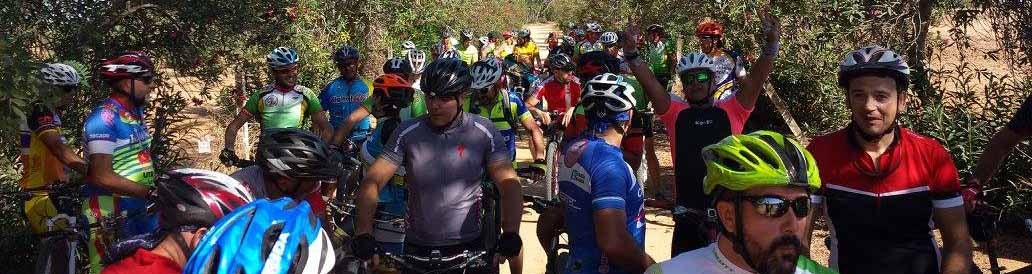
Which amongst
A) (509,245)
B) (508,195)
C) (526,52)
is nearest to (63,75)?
(508,195)

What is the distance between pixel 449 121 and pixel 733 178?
2432 millimetres

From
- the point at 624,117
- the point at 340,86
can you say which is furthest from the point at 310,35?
the point at 624,117

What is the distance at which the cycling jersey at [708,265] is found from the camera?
7.47 feet

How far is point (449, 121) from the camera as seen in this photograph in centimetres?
455

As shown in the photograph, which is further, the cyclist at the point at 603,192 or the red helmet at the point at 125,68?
the red helmet at the point at 125,68

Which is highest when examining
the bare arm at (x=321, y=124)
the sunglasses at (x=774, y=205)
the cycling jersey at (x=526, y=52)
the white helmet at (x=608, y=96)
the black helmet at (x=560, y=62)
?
the cycling jersey at (x=526, y=52)

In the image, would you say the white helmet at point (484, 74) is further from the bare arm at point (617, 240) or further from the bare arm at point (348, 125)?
the bare arm at point (617, 240)

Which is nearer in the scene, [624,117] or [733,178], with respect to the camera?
[733,178]

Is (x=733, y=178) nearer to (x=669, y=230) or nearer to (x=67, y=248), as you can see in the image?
(x=67, y=248)

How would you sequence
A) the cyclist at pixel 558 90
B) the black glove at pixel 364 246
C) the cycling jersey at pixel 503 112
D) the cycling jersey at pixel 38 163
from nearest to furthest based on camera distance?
the black glove at pixel 364 246 → the cycling jersey at pixel 38 163 → the cycling jersey at pixel 503 112 → the cyclist at pixel 558 90

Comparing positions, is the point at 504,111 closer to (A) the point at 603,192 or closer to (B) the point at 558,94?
(B) the point at 558,94

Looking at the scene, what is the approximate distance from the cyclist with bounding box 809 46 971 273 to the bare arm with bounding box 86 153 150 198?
3.54 meters

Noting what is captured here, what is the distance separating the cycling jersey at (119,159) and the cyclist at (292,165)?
4.92 feet

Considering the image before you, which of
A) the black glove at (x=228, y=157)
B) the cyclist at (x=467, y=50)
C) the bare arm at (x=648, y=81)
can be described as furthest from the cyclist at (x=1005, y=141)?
the cyclist at (x=467, y=50)
